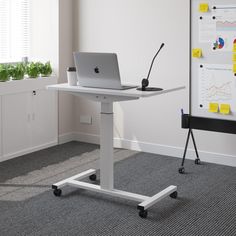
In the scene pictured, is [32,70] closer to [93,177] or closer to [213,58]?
[93,177]

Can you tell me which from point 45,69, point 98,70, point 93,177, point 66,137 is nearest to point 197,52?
point 98,70

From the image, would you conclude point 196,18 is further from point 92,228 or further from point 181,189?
point 92,228

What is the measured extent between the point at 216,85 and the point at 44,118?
83.0 inches

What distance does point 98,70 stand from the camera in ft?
12.6

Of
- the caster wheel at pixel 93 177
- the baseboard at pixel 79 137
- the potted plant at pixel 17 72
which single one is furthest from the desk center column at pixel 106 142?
the baseboard at pixel 79 137

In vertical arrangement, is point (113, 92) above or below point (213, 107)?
above

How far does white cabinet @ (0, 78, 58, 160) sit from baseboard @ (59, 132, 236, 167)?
33cm

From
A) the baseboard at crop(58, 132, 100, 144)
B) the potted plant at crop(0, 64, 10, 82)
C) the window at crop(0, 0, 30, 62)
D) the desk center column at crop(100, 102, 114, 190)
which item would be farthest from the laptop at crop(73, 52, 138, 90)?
the baseboard at crop(58, 132, 100, 144)

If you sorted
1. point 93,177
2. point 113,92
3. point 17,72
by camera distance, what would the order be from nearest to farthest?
1. point 113,92
2. point 93,177
3. point 17,72

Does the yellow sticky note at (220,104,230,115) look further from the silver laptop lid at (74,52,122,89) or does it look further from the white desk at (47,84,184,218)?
the silver laptop lid at (74,52,122,89)

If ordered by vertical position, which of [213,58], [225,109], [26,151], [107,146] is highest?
[213,58]

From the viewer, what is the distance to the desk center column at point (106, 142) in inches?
160

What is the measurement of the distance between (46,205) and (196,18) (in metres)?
2.35

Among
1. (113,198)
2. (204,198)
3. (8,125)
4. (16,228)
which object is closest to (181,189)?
(204,198)
